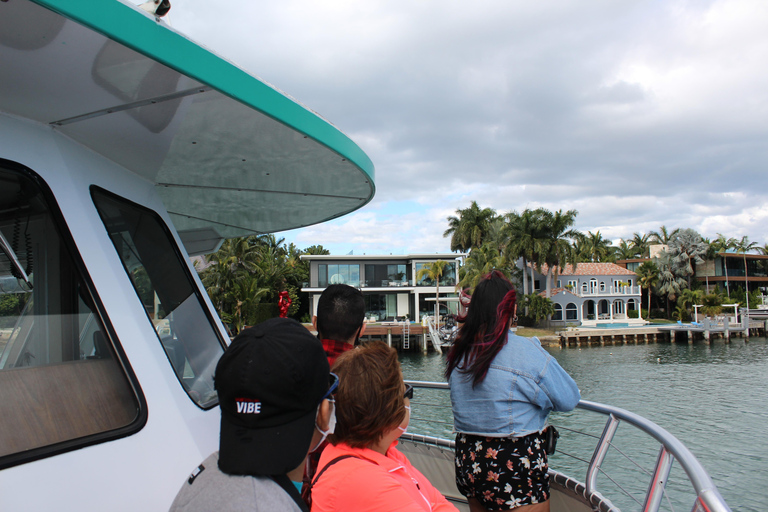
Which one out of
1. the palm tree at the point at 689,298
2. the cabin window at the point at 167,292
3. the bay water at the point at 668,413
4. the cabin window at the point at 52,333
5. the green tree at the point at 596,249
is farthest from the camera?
the green tree at the point at 596,249

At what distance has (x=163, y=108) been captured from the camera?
179cm

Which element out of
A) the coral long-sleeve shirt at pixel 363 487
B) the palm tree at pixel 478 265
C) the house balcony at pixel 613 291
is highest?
the palm tree at pixel 478 265

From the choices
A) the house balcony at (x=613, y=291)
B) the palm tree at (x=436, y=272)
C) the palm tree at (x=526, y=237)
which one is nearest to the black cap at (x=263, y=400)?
the palm tree at (x=436, y=272)

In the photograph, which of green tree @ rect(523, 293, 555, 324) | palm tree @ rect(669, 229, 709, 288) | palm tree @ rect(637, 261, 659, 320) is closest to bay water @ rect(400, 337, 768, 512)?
green tree @ rect(523, 293, 555, 324)

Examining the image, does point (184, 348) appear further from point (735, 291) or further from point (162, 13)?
point (735, 291)

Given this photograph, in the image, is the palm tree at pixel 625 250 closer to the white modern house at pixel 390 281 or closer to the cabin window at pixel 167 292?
the white modern house at pixel 390 281

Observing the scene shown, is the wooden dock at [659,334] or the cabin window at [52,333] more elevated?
the cabin window at [52,333]

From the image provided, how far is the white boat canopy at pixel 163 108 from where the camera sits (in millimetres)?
1316

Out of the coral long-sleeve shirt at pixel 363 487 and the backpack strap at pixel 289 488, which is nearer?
the backpack strap at pixel 289 488

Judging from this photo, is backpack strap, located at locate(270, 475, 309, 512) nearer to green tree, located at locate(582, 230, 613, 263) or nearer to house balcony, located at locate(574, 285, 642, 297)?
house balcony, located at locate(574, 285, 642, 297)

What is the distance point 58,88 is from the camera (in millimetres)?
1639

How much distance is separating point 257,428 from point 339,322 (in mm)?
1255

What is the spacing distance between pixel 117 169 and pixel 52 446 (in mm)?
1379

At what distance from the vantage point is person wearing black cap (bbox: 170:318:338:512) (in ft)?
3.72
